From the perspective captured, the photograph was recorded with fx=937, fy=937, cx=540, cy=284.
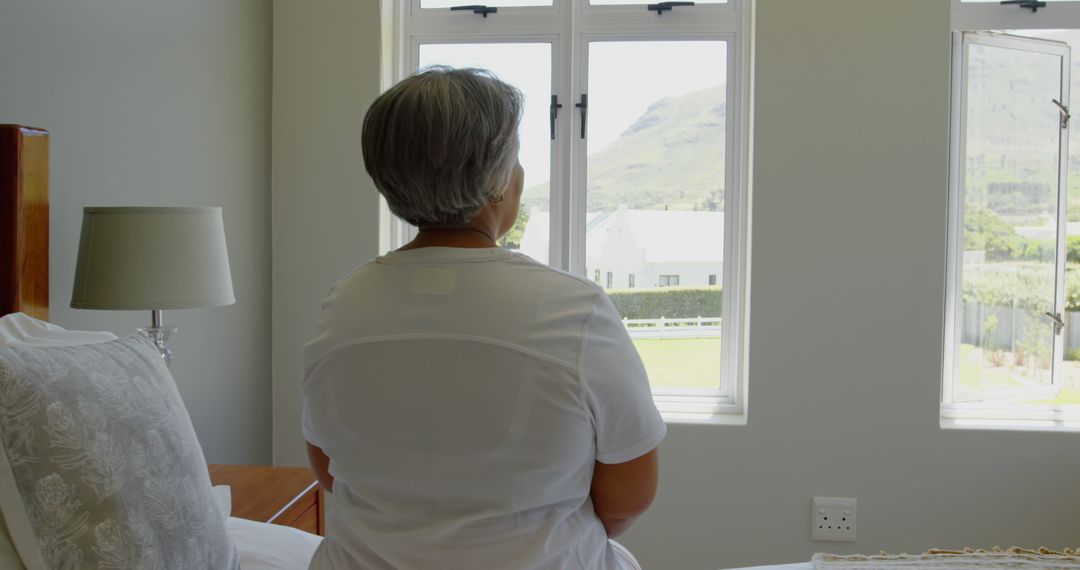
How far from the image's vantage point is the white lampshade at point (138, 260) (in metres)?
1.83

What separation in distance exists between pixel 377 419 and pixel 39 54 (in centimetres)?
133

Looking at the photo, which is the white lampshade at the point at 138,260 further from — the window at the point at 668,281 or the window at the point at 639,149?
the window at the point at 668,281

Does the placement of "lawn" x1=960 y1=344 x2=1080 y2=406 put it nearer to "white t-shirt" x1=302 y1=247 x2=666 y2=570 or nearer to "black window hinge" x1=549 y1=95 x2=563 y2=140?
"black window hinge" x1=549 y1=95 x2=563 y2=140

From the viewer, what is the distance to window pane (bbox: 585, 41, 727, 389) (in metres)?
3.17

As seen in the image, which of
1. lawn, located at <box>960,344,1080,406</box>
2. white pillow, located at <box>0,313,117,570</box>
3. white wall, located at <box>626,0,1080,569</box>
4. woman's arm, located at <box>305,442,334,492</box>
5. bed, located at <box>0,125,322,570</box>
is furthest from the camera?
lawn, located at <box>960,344,1080,406</box>

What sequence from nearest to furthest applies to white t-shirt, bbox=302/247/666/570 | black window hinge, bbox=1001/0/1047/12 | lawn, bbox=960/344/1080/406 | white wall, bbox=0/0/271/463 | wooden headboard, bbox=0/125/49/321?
white t-shirt, bbox=302/247/666/570
wooden headboard, bbox=0/125/49/321
white wall, bbox=0/0/271/463
black window hinge, bbox=1001/0/1047/12
lawn, bbox=960/344/1080/406

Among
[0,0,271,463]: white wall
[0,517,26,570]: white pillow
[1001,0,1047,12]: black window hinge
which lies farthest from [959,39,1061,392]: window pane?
[0,517,26,570]: white pillow

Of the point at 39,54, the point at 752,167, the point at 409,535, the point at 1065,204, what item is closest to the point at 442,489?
the point at 409,535

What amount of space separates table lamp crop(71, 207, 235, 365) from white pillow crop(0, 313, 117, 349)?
0.91 feet

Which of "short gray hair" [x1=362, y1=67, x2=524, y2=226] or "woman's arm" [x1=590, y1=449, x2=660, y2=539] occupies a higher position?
"short gray hair" [x1=362, y1=67, x2=524, y2=226]

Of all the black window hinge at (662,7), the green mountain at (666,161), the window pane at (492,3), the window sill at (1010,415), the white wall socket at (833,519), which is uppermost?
the window pane at (492,3)

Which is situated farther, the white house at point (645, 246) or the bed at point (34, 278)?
the white house at point (645, 246)

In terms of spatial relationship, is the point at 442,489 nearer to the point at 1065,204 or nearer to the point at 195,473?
the point at 195,473

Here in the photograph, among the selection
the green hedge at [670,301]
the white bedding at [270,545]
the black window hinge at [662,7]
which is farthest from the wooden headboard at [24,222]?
the black window hinge at [662,7]
